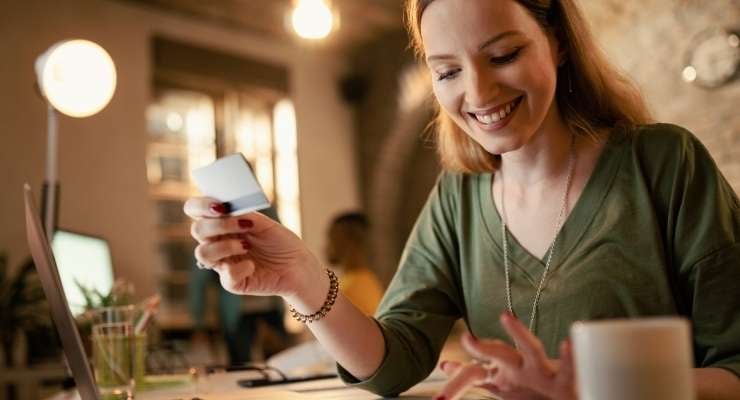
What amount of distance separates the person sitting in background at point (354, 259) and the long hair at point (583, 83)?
2.40 metres

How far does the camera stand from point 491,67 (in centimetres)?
105

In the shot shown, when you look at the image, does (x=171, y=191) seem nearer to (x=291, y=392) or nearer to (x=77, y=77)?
(x=77, y=77)

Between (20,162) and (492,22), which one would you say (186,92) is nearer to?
(20,162)

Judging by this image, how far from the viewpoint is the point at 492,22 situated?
1.03 metres

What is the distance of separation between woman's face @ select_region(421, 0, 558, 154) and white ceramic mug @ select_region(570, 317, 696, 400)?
0.61 metres

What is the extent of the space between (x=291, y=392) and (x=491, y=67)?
0.55 meters

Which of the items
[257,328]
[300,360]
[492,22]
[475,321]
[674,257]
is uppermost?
[492,22]

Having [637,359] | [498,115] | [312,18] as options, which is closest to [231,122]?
[312,18]

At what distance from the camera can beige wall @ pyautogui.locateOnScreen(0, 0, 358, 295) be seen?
14.8 feet

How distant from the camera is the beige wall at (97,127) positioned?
450cm

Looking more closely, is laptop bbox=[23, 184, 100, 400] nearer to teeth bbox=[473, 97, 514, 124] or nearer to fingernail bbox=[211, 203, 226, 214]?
fingernail bbox=[211, 203, 226, 214]

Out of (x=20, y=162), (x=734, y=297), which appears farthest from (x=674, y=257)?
(x=20, y=162)

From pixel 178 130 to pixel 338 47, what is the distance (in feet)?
5.27

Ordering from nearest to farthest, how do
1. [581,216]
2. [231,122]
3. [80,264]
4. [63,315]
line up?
[63,315] < [581,216] < [80,264] < [231,122]
